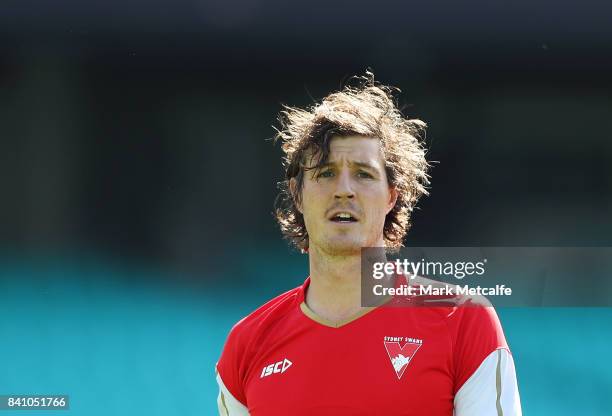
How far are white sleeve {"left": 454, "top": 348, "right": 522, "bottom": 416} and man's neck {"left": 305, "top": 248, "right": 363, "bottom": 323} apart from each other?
317mm

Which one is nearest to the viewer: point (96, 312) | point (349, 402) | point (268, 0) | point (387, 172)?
point (349, 402)

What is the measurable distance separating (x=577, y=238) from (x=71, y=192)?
1889 mm

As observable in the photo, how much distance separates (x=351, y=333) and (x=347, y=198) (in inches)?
11.8

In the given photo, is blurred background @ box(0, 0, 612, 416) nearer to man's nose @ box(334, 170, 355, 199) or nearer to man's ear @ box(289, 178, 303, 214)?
man's ear @ box(289, 178, 303, 214)

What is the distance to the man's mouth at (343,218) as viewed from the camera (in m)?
1.81

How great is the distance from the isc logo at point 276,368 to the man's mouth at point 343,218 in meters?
0.33

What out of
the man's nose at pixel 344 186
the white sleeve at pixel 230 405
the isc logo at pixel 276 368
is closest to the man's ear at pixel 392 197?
the man's nose at pixel 344 186

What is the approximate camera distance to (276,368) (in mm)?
1807

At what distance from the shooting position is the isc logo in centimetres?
180

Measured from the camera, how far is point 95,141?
3102 mm

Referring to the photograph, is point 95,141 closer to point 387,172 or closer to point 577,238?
point 387,172

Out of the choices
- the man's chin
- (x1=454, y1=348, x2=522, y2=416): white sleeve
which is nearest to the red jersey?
(x1=454, y1=348, x2=522, y2=416): white sleeve

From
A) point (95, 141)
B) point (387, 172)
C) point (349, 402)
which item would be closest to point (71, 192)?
point (95, 141)

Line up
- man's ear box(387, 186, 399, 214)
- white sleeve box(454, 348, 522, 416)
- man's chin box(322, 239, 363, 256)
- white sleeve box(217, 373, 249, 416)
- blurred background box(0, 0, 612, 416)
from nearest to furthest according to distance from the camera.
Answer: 1. white sleeve box(454, 348, 522, 416)
2. man's chin box(322, 239, 363, 256)
3. white sleeve box(217, 373, 249, 416)
4. man's ear box(387, 186, 399, 214)
5. blurred background box(0, 0, 612, 416)
